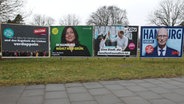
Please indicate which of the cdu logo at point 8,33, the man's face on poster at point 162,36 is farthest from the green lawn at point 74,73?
the man's face on poster at point 162,36

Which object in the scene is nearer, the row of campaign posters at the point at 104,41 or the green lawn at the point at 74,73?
the green lawn at the point at 74,73

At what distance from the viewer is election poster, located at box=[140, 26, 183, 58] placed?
13.6 meters

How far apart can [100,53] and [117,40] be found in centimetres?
138

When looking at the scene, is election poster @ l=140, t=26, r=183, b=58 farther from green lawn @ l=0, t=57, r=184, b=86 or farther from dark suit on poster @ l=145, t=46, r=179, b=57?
green lawn @ l=0, t=57, r=184, b=86

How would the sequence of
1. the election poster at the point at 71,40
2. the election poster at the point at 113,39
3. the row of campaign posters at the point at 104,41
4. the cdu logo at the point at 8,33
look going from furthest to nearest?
the election poster at the point at 113,39 < the election poster at the point at 71,40 < the row of campaign posters at the point at 104,41 < the cdu logo at the point at 8,33

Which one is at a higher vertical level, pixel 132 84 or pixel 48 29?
pixel 48 29

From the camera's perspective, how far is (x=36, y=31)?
42.3 ft

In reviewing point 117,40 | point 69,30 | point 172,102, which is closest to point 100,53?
point 117,40

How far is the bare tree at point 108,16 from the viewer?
6122 cm

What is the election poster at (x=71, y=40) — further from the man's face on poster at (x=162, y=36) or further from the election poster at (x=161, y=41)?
the man's face on poster at (x=162, y=36)

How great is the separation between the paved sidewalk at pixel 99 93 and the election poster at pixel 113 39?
670 cm

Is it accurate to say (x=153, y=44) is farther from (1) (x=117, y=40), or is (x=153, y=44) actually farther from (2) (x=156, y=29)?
(1) (x=117, y=40)

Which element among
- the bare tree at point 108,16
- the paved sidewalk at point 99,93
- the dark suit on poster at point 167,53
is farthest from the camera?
the bare tree at point 108,16

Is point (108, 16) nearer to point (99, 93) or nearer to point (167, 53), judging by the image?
point (167, 53)
